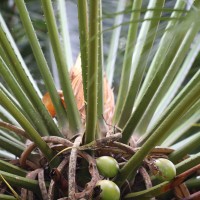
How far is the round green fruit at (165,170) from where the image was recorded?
89cm

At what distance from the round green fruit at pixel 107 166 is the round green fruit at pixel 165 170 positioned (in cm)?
8

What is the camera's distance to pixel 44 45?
1906 millimetres

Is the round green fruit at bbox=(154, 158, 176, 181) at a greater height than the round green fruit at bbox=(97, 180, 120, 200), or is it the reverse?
the round green fruit at bbox=(154, 158, 176, 181)

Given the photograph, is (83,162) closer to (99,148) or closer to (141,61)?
(99,148)

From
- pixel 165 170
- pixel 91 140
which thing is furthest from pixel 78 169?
pixel 165 170

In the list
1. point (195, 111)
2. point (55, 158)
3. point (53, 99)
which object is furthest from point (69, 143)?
point (195, 111)

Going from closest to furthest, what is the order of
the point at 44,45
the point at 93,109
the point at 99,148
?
the point at 93,109 < the point at 99,148 < the point at 44,45

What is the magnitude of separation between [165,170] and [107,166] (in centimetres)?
10

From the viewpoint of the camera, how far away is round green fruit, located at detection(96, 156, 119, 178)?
894 mm

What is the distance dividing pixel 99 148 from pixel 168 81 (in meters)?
0.21

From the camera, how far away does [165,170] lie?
2.92ft

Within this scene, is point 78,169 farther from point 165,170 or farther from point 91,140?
point 165,170

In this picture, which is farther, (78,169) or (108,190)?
(78,169)

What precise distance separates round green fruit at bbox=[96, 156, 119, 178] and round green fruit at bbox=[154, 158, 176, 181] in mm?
75
